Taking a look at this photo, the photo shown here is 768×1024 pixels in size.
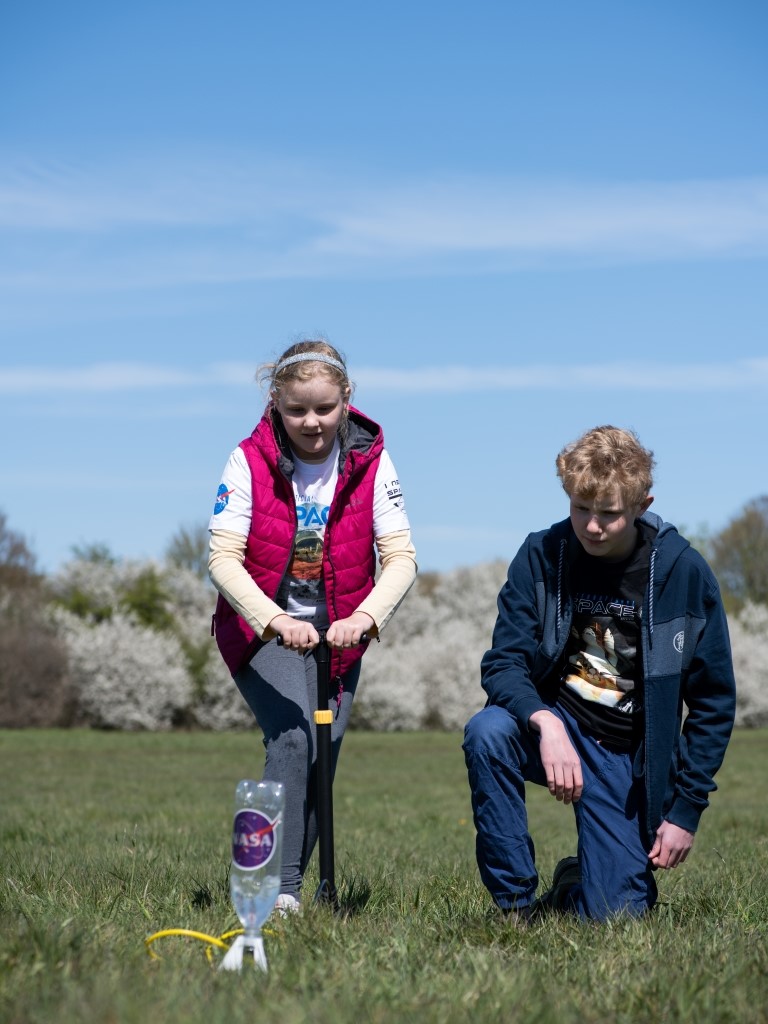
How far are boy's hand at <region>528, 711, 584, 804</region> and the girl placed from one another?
810mm

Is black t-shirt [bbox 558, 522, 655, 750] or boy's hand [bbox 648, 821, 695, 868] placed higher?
black t-shirt [bbox 558, 522, 655, 750]

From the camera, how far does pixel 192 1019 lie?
8.51 feet

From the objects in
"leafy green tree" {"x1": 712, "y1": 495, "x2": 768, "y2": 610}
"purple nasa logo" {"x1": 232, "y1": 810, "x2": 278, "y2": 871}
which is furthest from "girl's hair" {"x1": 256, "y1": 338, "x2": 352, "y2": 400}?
"leafy green tree" {"x1": 712, "y1": 495, "x2": 768, "y2": 610}

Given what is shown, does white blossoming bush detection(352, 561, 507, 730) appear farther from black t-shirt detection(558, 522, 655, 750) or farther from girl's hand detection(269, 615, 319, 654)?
girl's hand detection(269, 615, 319, 654)

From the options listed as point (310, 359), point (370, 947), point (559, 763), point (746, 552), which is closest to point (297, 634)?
point (559, 763)

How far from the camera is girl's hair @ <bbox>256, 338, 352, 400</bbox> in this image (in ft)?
16.0

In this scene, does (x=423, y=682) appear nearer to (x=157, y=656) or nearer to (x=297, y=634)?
(x=157, y=656)

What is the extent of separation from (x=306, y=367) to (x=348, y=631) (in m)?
1.11

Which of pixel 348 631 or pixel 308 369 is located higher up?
pixel 308 369

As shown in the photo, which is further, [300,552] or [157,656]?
[157,656]

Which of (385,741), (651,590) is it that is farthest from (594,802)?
(385,741)

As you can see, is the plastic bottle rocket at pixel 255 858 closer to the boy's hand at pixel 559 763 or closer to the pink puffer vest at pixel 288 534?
the boy's hand at pixel 559 763

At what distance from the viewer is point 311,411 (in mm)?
4855

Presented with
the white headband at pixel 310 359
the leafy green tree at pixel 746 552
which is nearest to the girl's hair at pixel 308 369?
the white headband at pixel 310 359
